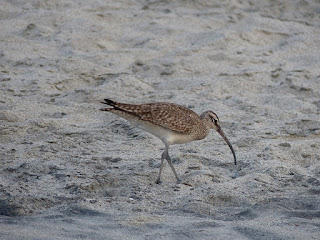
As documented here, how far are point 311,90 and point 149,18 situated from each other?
120 inches

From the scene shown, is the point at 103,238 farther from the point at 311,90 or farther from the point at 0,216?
the point at 311,90

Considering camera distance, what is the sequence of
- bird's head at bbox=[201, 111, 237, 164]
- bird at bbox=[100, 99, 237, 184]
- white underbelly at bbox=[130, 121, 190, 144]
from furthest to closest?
1. bird's head at bbox=[201, 111, 237, 164]
2. white underbelly at bbox=[130, 121, 190, 144]
3. bird at bbox=[100, 99, 237, 184]

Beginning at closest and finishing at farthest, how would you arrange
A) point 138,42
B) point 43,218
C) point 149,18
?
1. point 43,218
2. point 138,42
3. point 149,18

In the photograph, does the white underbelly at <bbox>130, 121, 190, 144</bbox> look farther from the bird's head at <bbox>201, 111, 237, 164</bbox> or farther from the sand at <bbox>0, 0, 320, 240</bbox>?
the bird's head at <bbox>201, 111, 237, 164</bbox>

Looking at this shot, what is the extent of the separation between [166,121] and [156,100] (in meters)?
1.55

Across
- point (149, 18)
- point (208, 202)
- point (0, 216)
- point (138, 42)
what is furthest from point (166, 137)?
point (149, 18)

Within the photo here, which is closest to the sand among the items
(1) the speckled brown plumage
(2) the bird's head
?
(2) the bird's head

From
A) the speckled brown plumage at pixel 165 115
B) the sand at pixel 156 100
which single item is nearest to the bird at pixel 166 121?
the speckled brown plumage at pixel 165 115

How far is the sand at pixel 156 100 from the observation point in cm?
574

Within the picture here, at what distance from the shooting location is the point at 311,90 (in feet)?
30.4

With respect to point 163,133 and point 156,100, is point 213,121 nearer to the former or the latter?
point 163,133

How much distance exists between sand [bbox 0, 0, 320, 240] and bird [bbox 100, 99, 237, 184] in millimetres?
228

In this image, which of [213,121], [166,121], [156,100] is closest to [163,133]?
[166,121]

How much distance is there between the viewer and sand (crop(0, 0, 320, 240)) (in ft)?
18.8
